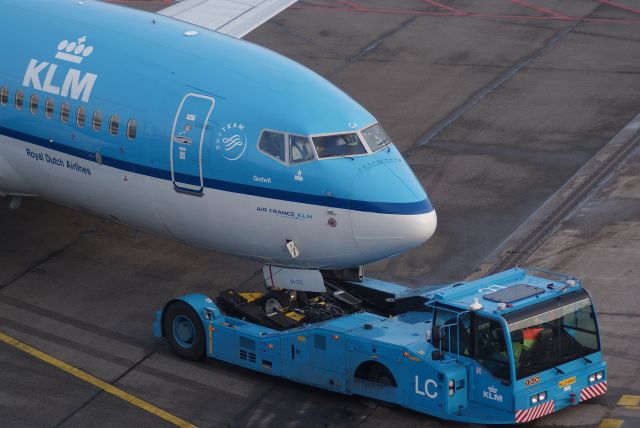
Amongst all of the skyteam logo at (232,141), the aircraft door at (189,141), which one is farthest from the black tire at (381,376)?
the aircraft door at (189,141)

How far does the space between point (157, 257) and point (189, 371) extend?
6011 mm

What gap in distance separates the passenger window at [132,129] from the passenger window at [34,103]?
2.66m

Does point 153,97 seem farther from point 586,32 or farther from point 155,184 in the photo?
Result: point 586,32

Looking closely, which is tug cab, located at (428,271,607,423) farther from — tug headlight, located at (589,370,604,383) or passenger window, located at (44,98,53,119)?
passenger window, located at (44,98,53,119)

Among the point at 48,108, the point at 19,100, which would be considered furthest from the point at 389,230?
the point at 19,100

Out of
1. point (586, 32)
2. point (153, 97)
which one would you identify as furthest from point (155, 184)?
point (586, 32)

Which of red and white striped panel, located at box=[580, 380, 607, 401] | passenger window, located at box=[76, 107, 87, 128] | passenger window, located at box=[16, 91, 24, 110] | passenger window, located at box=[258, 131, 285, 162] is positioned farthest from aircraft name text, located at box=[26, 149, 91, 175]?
red and white striped panel, located at box=[580, 380, 607, 401]

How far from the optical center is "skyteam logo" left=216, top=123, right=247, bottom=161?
23891 millimetres

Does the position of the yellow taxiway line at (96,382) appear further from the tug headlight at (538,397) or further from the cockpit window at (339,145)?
the tug headlight at (538,397)

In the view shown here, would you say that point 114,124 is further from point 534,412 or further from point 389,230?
point 534,412

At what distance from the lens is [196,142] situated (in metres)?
24.3

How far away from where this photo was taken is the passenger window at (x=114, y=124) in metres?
25.6

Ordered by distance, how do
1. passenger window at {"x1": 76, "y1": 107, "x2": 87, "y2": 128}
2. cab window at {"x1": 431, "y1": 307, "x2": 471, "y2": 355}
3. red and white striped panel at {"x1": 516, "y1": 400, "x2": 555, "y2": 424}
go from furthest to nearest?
passenger window at {"x1": 76, "y1": 107, "x2": 87, "y2": 128} → cab window at {"x1": 431, "y1": 307, "x2": 471, "y2": 355} → red and white striped panel at {"x1": 516, "y1": 400, "x2": 555, "y2": 424}

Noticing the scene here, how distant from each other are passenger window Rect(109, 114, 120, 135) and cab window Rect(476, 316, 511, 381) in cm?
865
